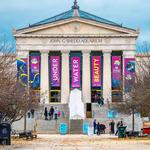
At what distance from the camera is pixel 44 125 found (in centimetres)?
7606

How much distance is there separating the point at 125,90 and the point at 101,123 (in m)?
5.11

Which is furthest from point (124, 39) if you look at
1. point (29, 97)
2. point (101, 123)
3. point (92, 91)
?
point (29, 97)

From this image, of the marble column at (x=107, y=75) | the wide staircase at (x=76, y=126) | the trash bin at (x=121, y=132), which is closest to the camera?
the trash bin at (x=121, y=132)

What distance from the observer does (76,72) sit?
95438 millimetres

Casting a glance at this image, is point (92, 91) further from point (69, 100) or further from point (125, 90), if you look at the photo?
point (125, 90)

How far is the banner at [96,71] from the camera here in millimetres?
96500

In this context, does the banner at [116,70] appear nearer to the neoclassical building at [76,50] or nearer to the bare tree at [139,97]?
the neoclassical building at [76,50]

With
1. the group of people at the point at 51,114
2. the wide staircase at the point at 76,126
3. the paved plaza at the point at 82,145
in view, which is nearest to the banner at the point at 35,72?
the group of people at the point at 51,114

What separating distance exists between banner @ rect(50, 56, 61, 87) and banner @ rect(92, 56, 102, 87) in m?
4.97

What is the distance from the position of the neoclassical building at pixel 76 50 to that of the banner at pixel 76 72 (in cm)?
100

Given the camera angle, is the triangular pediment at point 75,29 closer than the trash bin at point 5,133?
No

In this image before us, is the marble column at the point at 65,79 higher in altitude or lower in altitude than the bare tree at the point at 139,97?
higher

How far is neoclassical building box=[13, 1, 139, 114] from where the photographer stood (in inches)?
3910

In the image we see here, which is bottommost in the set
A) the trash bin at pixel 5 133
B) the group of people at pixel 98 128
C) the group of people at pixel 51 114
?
the trash bin at pixel 5 133
